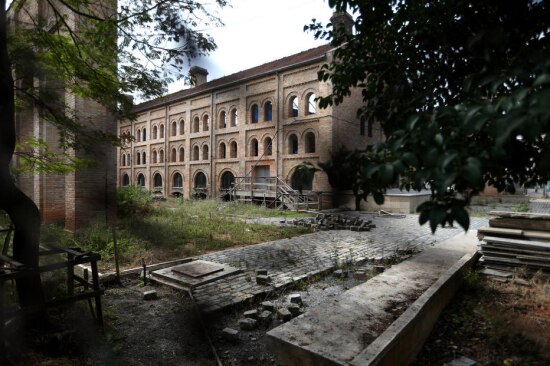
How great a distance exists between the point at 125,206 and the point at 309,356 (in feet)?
35.8

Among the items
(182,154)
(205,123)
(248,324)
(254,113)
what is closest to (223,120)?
(205,123)

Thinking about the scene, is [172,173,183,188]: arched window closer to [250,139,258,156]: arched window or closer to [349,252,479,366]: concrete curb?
[250,139,258,156]: arched window

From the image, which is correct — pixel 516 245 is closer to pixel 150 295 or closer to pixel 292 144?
pixel 150 295

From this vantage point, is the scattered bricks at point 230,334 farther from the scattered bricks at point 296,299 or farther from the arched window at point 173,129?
the arched window at point 173,129

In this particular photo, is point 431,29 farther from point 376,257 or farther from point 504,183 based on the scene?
point 376,257

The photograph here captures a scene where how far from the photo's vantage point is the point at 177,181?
97.5 feet

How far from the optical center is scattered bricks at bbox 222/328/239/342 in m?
3.74

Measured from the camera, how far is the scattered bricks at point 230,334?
3744 mm

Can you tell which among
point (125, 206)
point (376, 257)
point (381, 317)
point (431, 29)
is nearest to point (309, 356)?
point (381, 317)

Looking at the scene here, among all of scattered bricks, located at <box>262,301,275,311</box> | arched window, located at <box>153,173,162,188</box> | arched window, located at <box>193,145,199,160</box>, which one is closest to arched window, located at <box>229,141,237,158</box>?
arched window, located at <box>193,145,199,160</box>

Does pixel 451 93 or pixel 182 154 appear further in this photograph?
pixel 182 154

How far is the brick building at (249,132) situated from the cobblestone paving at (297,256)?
19.9ft

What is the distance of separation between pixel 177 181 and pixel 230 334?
27356 millimetres

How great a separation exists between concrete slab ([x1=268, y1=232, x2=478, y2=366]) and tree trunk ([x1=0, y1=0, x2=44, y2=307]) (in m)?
2.66
